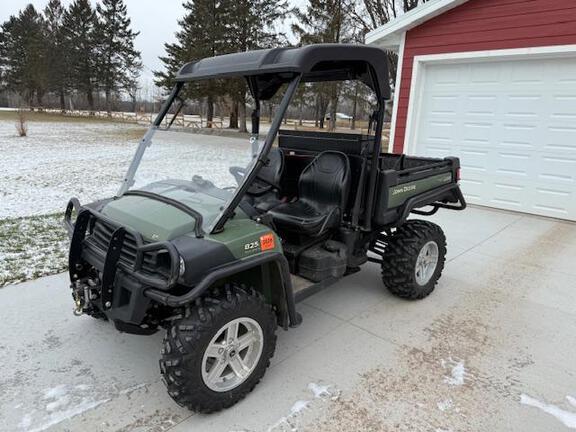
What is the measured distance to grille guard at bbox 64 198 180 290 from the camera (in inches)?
79.5

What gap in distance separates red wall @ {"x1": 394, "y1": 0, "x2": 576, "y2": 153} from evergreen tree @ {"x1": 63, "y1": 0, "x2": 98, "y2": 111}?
40.2 meters

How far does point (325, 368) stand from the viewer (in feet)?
8.98

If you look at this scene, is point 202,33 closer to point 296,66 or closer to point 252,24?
point 252,24

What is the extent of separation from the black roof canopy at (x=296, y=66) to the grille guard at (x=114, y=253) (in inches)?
44.7

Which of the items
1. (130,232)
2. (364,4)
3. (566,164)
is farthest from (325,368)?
(364,4)

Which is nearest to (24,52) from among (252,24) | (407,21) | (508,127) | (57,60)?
(57,60)

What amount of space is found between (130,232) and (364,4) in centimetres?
1935

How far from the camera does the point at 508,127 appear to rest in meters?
7.13

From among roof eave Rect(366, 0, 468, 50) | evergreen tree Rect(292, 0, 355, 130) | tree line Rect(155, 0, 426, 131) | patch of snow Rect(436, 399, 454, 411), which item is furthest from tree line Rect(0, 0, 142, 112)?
patch of snow Rect(436, 399, 454, 411)

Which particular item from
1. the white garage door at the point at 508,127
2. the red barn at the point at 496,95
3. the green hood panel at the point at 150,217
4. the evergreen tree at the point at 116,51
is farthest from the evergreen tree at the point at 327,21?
the evergreen tree at the point at 116,51

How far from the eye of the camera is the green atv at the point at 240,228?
2150mm

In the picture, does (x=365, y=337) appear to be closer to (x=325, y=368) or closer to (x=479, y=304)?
(x=325, y=368)

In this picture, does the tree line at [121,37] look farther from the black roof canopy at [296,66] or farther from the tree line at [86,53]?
the black roof canopy at [296,66]

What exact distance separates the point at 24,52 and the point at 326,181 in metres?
54.6
